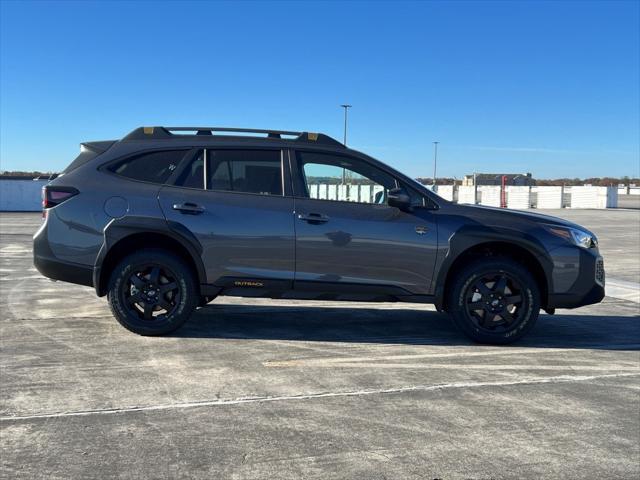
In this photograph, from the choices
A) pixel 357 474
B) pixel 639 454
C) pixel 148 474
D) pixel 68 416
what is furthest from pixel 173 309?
pixel 639 454

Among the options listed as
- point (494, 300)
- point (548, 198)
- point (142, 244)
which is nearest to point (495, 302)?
point (494, 300)

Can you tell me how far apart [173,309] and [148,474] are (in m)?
2.68

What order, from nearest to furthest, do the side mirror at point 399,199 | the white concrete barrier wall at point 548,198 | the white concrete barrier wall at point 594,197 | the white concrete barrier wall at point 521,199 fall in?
the side mirror at point 399,199 → the white concrete barrier wall at point 594,197 → the white concrete barrier wall at point 548,198 → the white concrete barrier wall at point 521,199

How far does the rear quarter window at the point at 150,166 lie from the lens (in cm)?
559

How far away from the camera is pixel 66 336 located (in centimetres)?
556

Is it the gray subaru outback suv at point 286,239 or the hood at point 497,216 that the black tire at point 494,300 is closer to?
the gray subaru outback suv at point 286,239

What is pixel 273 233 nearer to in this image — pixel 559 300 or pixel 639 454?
pixel 559 300

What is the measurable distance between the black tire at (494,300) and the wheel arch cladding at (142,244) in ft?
8.17

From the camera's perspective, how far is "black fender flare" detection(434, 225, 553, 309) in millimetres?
5484

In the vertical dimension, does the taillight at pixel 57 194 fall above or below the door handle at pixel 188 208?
above

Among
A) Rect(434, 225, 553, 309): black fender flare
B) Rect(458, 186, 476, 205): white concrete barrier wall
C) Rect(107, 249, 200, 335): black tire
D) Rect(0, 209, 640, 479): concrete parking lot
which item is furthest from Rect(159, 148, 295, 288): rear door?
Rect(458, 186, 476, 205): white concrete barrier wall

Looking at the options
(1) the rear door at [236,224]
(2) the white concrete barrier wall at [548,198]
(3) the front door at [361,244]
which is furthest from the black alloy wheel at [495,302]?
(2) the white concrete barrier wall at [548,198]

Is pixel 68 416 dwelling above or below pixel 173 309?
below

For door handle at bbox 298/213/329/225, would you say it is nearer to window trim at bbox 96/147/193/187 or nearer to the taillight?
window trim at bbox 96/147/193/187
